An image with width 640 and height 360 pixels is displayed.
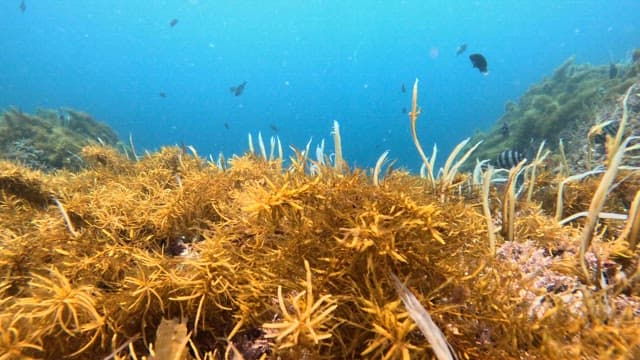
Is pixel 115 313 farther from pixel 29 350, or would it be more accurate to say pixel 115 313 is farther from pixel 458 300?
pixel 458 300

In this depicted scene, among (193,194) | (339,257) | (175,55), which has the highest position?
(175,55)

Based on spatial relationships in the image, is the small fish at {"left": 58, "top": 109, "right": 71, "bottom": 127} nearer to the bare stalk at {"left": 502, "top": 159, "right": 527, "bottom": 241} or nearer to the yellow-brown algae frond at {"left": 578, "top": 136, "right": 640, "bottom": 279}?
the bare stalk at {"left": 502, "top": 159, "right": 527, "bottom": 241}

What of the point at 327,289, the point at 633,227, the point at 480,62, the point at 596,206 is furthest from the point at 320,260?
the point at 480,62

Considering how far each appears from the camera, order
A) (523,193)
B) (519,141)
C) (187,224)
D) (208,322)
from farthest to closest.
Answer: (519,141) → (523,193) → (187,224) → (208,322)

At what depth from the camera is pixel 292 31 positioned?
165 metres

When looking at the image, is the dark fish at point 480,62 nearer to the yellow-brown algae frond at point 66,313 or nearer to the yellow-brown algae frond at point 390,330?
the yellow-brown algae frond at point 390,330

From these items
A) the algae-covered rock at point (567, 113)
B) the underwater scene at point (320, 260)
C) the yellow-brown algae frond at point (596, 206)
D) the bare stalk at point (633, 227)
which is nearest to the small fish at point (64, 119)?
the underwater scene at point (320, 260)

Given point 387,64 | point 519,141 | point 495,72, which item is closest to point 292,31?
point 387,64

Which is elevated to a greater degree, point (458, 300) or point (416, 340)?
point (458, 300)

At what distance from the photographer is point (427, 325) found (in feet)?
3.72

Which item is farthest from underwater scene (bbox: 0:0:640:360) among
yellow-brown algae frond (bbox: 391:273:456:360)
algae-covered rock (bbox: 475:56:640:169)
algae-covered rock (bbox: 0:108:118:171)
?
algae-covered rock (bbox: 0:108:118:171)

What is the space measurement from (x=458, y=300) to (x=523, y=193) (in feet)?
8.22

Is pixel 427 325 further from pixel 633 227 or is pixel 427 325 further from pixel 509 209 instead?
pixel 633 227

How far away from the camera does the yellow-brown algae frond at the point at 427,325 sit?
1085 mm
